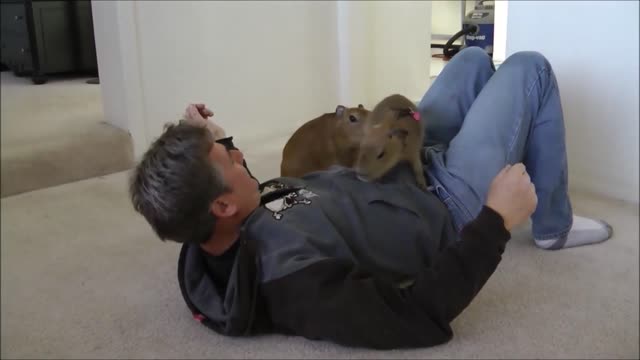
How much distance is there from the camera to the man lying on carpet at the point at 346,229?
0.91 m

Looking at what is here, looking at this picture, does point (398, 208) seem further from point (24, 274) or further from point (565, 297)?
point (24, 274)

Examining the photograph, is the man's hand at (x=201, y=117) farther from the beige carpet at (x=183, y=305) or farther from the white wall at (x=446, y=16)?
the white wall at (x=446, y=16)

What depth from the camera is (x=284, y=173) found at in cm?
164

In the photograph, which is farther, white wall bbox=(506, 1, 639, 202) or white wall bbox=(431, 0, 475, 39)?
white wall bbox=(431, 0, 475, 39)

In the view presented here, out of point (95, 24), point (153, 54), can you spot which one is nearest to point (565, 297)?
point (153, 54)

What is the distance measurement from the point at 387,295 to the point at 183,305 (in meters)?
0.42

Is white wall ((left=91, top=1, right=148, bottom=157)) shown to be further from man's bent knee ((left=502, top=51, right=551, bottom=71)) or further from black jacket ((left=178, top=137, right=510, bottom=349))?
man's bent knee ((left=502, top=51, right=551, bottom=71))

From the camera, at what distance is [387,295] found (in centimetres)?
89

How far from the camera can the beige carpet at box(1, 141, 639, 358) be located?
998mm

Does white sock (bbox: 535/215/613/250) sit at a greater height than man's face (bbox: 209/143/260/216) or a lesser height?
lesser

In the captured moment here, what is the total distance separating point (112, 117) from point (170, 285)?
3.32 ft

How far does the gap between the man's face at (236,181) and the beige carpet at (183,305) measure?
8.2 inches

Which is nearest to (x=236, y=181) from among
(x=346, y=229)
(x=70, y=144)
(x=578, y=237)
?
(x=346, y=229)

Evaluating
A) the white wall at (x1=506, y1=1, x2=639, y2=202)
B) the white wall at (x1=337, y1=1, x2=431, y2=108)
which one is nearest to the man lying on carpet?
the white wall at (x1=506, y1=1, x2=639, y2=202)
